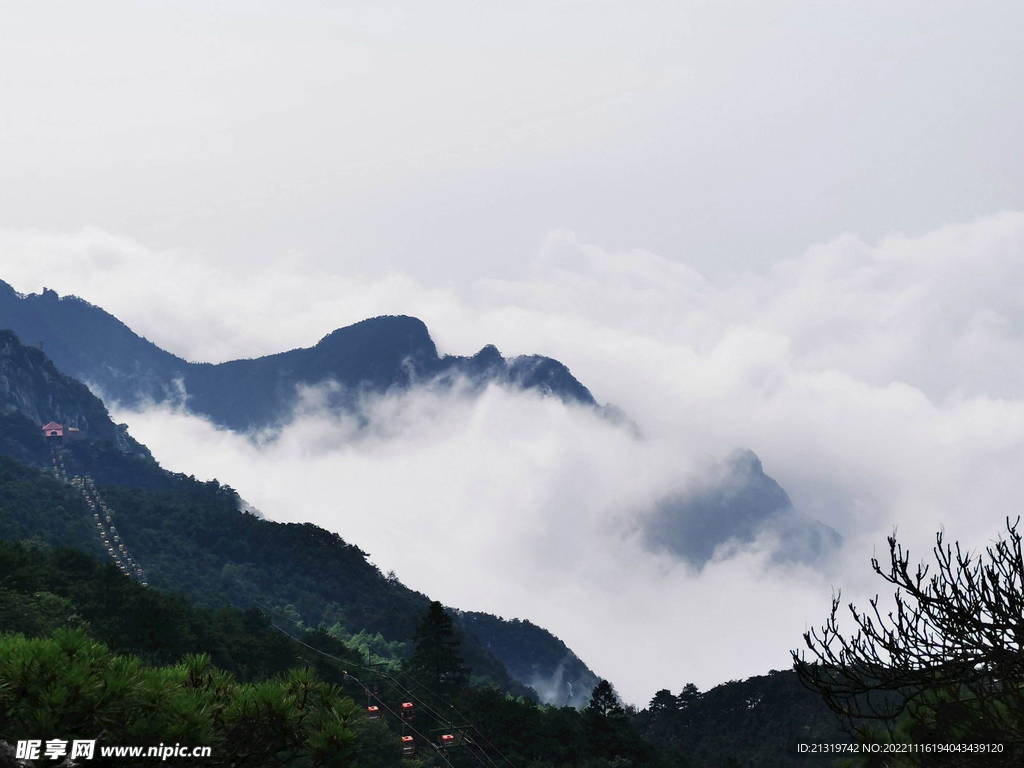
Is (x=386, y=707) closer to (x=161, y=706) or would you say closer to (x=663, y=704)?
(x=663, y=704)

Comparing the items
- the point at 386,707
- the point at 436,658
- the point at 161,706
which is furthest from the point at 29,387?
the point at 161,706

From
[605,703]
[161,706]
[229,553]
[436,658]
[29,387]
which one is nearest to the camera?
[161,706]

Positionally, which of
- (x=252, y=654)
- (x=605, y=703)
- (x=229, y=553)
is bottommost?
(x=605, y=703)

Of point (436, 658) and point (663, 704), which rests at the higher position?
point (436, 658)

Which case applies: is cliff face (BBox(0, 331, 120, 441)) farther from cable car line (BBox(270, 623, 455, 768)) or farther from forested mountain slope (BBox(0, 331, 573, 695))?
cable car line (BBox(270, 623, 455, 768))

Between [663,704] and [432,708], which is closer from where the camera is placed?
[432,708]

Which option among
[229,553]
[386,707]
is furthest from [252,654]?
[229,553]

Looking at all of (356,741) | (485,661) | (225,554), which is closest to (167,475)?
(225,554)

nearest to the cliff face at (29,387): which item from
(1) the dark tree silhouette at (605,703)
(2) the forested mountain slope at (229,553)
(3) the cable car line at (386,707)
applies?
(2) the forested mountain slope at (229,553)

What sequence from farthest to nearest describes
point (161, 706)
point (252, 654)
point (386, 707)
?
1. point (386, 707)
2. point (252, 654)
3. point (161, 706)

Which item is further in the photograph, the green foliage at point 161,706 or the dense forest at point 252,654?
the dense forest at point 252,654

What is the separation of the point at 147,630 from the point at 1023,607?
5126cm

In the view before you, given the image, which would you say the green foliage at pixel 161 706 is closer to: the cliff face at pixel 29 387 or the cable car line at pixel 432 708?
the cable car line at pixel 432 708

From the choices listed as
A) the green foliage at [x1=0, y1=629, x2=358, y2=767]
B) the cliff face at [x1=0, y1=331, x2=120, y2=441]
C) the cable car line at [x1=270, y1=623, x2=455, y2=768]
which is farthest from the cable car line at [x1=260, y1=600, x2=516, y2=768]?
the cliff face at [x1=0, y1=331, x2=120, y2=441]
